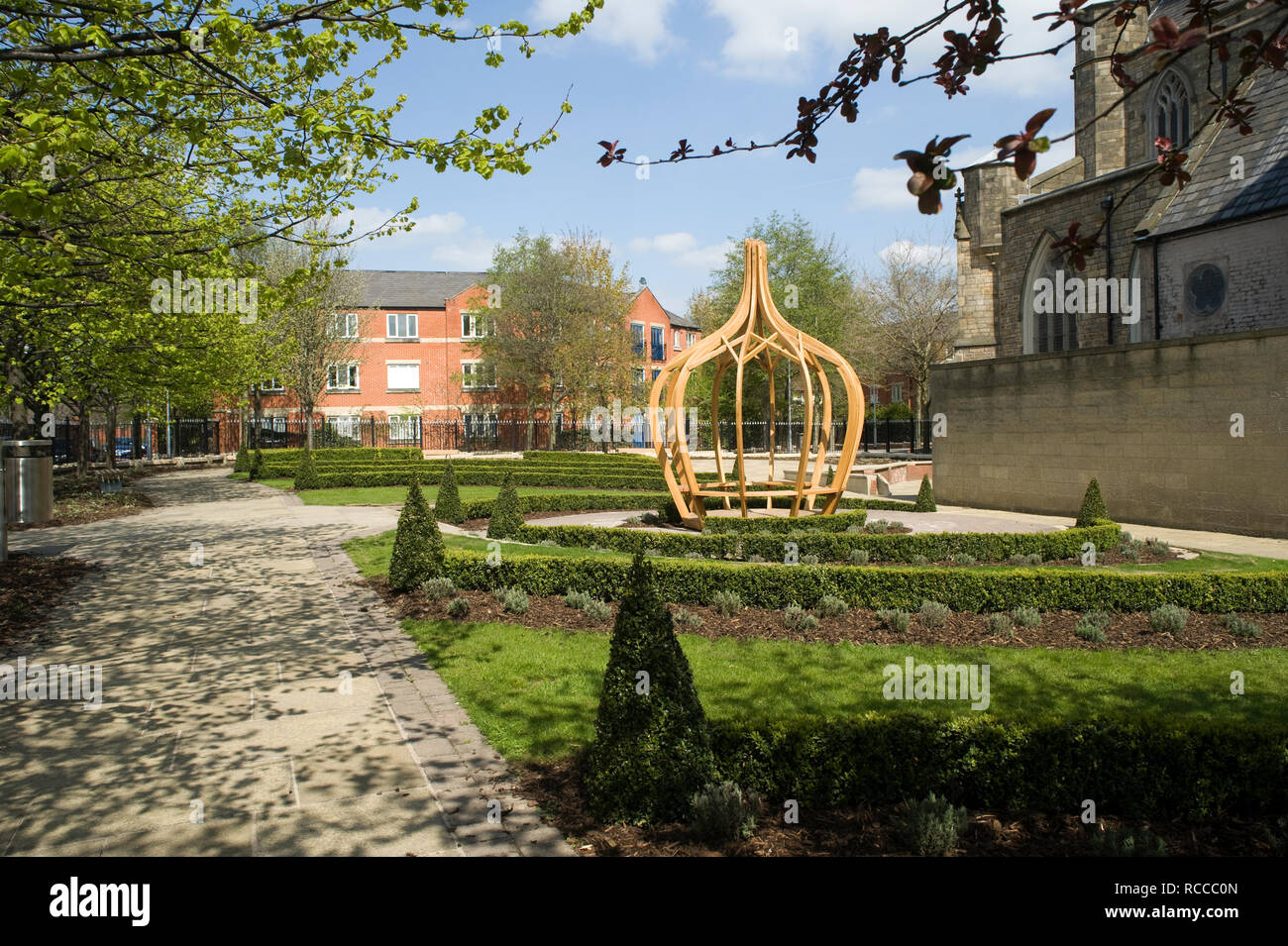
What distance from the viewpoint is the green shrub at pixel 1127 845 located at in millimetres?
4035

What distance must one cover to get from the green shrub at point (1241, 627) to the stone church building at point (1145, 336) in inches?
298

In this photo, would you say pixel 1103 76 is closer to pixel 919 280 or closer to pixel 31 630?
pixel 919 280

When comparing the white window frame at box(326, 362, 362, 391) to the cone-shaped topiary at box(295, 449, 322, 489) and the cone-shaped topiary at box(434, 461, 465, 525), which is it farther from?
the cone-shaped topiary at box(434, 461, 465, 525)

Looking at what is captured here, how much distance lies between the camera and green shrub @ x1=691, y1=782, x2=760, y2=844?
4340 mm

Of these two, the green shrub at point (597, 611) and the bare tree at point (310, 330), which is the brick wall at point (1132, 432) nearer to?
the green shrub at point (597, 611)

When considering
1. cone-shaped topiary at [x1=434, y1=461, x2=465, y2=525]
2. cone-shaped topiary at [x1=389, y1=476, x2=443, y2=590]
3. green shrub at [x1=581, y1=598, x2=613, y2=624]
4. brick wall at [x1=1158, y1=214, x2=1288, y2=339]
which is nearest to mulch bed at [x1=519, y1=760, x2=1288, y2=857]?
green shrub at [x1=581, y1=598, x2=613, y2=624]

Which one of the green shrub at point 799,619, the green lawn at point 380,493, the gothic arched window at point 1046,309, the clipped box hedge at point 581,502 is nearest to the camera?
the green shrub at point 799,619

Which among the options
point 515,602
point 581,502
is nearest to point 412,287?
point 581,502

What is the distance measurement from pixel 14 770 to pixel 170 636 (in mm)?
3446

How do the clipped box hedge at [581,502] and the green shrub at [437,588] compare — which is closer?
the green shrub at [437,588]

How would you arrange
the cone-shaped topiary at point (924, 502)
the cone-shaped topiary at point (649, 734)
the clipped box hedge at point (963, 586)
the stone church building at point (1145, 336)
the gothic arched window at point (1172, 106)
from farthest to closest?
the gothic arched window at point (1172, 106), the cone-shaped topiary at point (924, 502), the stone church building at point (1145, 336), the clipped box hedge at point (963, 586), the cone-shaped topiary at point (649, 734)

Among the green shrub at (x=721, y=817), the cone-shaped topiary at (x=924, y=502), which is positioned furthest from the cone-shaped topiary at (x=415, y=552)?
the cone-shaped topiary at (x=924, y=502)

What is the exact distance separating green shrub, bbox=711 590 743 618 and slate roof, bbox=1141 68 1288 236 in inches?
627
